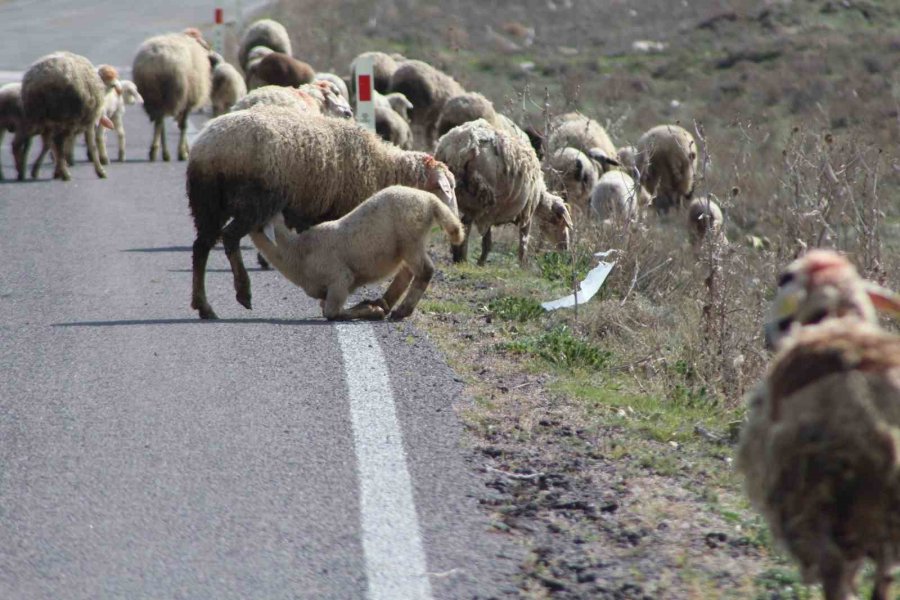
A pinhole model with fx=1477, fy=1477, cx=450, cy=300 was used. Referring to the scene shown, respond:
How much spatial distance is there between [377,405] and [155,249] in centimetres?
509

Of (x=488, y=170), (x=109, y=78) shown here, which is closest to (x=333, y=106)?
(x=488, y=170)

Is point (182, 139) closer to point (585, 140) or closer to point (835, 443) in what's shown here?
point (585, 140)

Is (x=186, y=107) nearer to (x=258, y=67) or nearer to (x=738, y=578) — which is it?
(x=258, y=67)

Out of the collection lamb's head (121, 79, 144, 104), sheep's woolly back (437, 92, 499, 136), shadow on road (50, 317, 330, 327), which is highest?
shadow on road (50, 317, 330, 327)

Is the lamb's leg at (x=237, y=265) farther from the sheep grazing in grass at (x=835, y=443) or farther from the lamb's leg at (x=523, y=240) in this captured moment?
the sheep grazing in grass at (x=835, y=443)

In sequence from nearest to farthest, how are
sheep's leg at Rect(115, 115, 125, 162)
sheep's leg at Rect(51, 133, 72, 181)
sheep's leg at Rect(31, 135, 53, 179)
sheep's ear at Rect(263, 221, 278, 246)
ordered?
1. sheep's ear at Rect(263, 221, 278, 246)
2. sheep's leg at Rect(51, 133, 72, 181)
3. sheep's leg at Rect(31, 135, 53, 179)
4. sheep's leg at Rect(115, 115, 125, 162)

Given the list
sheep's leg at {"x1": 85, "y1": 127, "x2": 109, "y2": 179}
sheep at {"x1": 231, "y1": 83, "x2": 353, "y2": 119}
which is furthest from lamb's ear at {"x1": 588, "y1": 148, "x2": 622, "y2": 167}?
sheep's leg at {"x1": 85, "y1": 127, "x2": 109, "y2": 179}

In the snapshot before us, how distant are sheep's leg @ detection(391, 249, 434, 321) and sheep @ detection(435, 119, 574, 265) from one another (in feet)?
7.52

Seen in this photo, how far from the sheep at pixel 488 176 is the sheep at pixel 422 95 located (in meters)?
6.42

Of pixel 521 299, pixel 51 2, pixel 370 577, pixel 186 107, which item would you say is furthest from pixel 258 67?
pixel 51 2

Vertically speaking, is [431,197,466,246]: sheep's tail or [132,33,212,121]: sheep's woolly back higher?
[431,197,466,246]: sheep's tail

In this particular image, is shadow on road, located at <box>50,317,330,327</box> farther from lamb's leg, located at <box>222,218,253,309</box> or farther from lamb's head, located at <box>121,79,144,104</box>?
lamb's head, located at <box>121,79,144,104</box>

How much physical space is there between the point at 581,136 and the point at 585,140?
63mm

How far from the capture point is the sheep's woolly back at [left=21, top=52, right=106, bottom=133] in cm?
1484
